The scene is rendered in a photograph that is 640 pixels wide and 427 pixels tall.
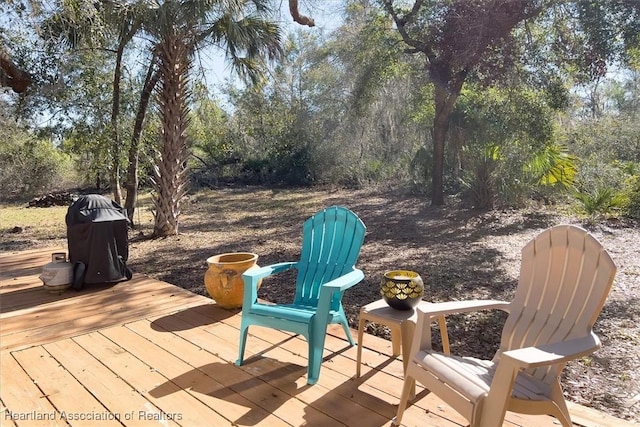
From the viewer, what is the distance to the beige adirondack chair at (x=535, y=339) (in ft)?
5.07

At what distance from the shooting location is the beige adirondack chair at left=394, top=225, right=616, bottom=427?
1546 millimetres

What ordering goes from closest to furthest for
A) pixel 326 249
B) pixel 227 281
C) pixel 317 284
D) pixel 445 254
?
pixel 317 284 < pixel 326 249 < pixel 227 281 < pixel 445 254

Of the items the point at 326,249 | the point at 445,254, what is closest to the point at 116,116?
the point at 445,254

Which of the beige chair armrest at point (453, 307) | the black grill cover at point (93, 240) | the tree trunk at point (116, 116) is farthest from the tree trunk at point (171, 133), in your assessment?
the beige chair armrest at point (453, 307)

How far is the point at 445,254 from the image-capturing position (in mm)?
5715

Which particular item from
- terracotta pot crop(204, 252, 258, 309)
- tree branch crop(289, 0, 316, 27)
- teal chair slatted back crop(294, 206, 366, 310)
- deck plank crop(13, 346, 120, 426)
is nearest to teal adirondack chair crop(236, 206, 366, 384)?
teal chair slatted back crop(294, 206, 366, 310)

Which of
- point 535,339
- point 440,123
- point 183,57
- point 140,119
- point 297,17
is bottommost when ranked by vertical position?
point 535,339

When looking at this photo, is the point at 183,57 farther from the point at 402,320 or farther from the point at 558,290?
the point at 558,290

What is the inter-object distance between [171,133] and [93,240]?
121 inches

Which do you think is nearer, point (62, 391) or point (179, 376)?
point (62, 391)

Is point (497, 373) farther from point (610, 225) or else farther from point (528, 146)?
point (528, 146)

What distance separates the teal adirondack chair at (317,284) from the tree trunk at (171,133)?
173 inches

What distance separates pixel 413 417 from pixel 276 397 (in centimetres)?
69

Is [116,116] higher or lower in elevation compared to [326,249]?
higher
